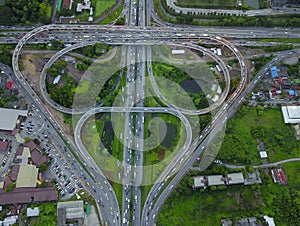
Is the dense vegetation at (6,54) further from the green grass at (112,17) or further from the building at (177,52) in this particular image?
the building at (177,52)

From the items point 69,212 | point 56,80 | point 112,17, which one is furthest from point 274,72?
point 69,212

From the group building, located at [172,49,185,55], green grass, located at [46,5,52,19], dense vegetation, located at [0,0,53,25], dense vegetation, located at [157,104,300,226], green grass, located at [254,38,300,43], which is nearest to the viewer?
dense vegetation, located at [157,104,300,226]

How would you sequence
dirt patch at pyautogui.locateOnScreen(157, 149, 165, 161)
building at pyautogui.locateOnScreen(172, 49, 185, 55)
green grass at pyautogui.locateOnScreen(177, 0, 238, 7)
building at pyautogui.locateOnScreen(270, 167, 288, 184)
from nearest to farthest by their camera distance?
building at pyautogui.locateOnScreen(270, 167, 288, 184) → dirt patch at pyautogui.locateOnScreen(157, 149, 165, 161) → building at pyautogui.locateOnScreen(172, 49, 185, 55) → green grass at pyautogui.locateOnScreen(177, 0, 238, 7)

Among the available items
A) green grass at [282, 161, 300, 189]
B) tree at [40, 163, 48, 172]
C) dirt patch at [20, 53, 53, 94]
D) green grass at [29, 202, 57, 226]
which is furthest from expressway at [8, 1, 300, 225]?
green grass at [282, 161, 300, 189]

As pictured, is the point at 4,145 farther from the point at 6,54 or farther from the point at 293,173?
the point at 293,173

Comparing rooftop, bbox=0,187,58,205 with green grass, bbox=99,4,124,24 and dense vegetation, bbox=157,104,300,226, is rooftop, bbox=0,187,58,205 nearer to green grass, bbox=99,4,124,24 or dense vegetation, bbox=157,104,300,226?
dense vegetation, bbox=157,104,300,226

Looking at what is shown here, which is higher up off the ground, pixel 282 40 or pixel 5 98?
pixel 282 40
